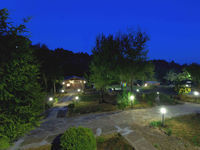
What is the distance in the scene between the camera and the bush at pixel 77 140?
4512 millimetres

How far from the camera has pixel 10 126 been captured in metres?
4.50

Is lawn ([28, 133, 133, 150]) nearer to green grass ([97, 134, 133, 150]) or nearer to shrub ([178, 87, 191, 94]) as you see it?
green grass ([97, 134, 133, 150])

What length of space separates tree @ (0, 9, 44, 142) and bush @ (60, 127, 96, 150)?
1589mm

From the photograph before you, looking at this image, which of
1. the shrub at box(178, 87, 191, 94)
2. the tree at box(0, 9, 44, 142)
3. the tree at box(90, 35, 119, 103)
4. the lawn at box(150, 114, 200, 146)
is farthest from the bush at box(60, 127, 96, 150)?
the shrub at box(178, 87, 191, 94)

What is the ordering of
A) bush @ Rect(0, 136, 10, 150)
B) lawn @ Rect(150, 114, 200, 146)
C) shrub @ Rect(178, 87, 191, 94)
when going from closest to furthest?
bush @ Rect(0, 136, 10, 150)
lawn @ Rect(150, 114, 200, 146)
shrub @ Rect(178, 87, 191, 94)

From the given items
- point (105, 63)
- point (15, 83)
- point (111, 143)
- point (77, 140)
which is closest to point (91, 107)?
point (105, 63)

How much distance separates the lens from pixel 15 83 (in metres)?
4.61

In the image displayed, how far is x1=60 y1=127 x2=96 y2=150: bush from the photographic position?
178 inches

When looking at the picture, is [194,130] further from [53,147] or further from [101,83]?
[101,83]

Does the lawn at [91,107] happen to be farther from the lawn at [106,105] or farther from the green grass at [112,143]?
the green grass at [112,143]

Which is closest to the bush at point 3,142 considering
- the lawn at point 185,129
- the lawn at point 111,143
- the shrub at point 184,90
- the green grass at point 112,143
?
the lawn at point 111,143

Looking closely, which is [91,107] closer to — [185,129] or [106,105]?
[106,105]

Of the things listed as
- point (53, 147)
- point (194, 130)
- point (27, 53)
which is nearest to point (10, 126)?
point (53, 147)

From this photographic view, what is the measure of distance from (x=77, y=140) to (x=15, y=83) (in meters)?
3.16
